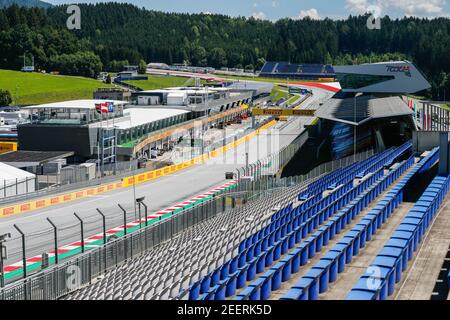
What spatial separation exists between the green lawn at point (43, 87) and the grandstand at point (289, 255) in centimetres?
11079

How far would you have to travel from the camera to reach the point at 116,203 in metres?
45.5

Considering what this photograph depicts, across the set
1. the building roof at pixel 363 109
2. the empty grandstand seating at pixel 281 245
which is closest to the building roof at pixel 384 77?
the building roof at pixel 363 109

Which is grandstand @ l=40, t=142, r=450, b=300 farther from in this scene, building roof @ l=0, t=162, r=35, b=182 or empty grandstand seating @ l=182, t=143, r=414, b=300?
building roof @ l=0, t=162, r=35, b=182

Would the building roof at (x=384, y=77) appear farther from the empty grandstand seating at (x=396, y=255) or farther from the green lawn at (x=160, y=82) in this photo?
the green lawn at (x=160, y=82)

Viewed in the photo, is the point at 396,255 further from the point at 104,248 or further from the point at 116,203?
the point at 116,203

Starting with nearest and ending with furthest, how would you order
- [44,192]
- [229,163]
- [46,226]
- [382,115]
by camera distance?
[46,226] → [44,192] → [382,115] → [229,163]

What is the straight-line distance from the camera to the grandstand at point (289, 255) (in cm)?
1680

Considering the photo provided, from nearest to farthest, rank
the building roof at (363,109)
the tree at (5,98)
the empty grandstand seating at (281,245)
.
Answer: the empty grandstand seating at (281,245)
the building roof at (363,109)
the tree at (5,98)

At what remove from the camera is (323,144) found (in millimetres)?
77812

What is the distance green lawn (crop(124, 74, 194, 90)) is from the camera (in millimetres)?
169325

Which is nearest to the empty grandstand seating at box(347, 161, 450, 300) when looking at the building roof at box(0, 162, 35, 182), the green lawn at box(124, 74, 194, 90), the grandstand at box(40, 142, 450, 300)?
the grandstand at box(40, 142, 450, 300)
